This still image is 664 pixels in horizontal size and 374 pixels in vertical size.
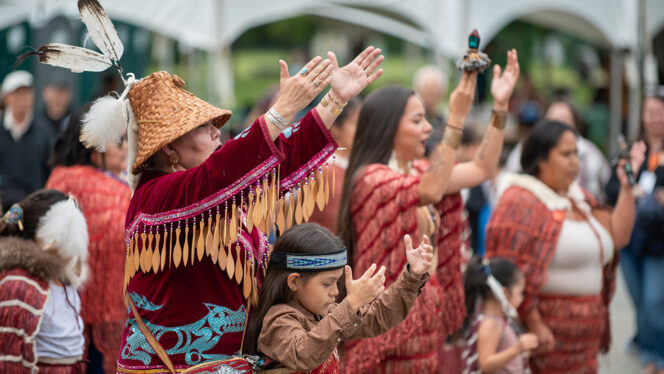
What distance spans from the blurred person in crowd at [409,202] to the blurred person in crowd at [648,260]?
7.63 ft

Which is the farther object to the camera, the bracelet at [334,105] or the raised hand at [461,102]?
the raised hand at [461,102]

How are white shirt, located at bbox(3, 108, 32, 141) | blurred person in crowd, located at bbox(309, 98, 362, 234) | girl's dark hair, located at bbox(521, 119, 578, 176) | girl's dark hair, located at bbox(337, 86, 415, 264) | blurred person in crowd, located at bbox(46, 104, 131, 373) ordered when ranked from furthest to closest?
1. white shirt, located at bbox(3, 108, 32, 141)
2. girl's dark hair, located at bbox(521, 119, 578, 176)
3. blurred person in crowd, located at bbox(309, 98, 362, 234)
4. blurred person in crowd, located at bbox(46, 104, 131, 373)
5. girl's dark hair, located at bbox(337, 86, 415, 264)

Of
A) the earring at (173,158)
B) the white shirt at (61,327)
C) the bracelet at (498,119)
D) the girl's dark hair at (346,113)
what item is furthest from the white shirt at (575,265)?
the earring at (173,158)

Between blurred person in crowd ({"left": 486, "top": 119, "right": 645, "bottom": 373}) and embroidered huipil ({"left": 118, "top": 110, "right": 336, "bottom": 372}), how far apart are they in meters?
2.54

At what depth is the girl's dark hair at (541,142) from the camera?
554 centimetres

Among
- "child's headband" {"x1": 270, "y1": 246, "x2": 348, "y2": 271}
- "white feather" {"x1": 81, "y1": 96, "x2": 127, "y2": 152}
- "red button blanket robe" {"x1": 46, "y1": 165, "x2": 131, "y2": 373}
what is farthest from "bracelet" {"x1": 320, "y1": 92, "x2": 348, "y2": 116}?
"red button blanket robe" {"x1": 46, "y1": 165, "x2": 131, "y2": 373}

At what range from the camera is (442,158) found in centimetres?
427

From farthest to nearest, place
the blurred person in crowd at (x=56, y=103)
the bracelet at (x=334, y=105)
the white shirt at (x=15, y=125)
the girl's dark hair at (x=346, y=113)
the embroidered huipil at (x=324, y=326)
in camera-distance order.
Answer: the blurred person in crowd at (x=56, y=103), the white shirt at (x=15, y=125), the girl's dark hair at (x=346, y=113), the embroidered huipil at (x=324, y=326), the bracelet at (x=334, y=105)

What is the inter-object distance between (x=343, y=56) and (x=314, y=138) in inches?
769

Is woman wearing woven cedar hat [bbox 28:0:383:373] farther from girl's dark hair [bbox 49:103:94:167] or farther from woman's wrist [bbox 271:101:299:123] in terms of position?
girl's dark hair [bbox 49:103:94:167]

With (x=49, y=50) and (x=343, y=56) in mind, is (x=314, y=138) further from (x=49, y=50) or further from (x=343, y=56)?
(x=343, y=56)

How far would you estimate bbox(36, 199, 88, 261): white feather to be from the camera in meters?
4.30

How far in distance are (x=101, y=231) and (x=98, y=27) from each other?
1.89 m

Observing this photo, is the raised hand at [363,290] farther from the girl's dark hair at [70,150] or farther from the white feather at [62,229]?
the girl's dark hair at [70,150]
